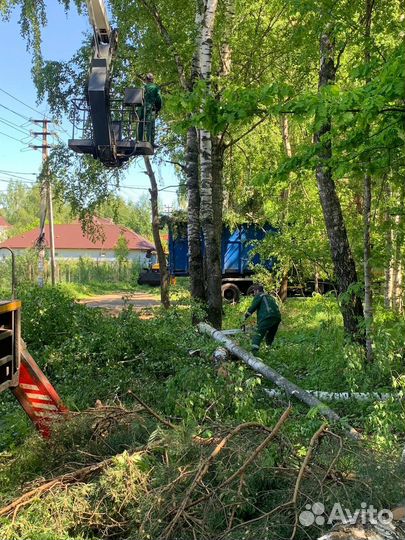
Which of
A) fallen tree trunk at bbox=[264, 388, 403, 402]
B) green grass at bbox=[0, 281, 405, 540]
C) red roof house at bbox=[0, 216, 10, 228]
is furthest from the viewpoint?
red roof house at bbox=[0, 216, 10, 228]

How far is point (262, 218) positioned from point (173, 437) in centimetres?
1459

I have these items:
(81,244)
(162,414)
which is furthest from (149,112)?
(81,244)

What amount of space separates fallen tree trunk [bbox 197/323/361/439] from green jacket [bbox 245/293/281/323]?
1168mm

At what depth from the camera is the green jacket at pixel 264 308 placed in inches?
374

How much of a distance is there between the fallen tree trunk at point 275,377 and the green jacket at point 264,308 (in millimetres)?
1168

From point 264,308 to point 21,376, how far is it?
17.9 feet

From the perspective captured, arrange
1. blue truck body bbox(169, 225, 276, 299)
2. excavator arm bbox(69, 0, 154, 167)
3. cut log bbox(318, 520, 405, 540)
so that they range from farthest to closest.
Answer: blue truck body bbox(169, 225, 276, 299), excavator arm bbox(69, 0, 154, 167), cut log bbox(318, 520, 405, 540)

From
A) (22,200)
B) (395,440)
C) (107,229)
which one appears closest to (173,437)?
(395,440)

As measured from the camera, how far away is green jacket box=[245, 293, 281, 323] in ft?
31.2

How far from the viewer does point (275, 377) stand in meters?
6.49

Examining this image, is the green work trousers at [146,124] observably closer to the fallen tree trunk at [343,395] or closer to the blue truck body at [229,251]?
the fallen tree trunk at [343,395]

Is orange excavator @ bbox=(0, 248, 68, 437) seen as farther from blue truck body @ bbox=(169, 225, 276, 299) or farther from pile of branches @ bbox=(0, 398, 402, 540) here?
blue truck body @ bbox=(169, 225, 276, 299)

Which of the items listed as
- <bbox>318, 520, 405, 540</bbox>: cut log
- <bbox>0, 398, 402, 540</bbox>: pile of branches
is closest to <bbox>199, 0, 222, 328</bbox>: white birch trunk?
<bbox>0, 398, 402, 540</bbox>: pile of branches

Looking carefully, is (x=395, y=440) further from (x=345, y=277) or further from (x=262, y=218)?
(x=262, y=218)
